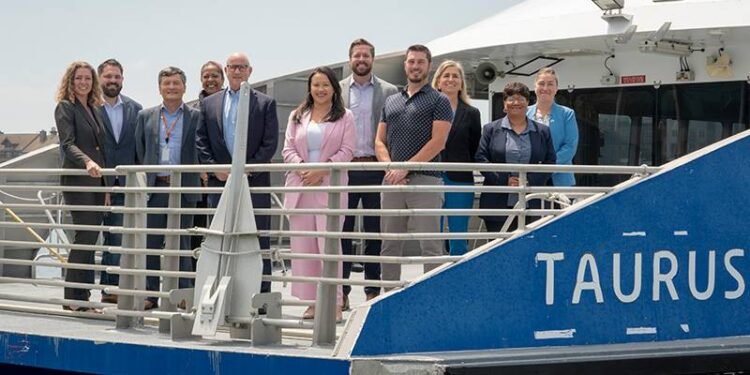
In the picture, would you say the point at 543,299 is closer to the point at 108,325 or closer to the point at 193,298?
the point at 193,298

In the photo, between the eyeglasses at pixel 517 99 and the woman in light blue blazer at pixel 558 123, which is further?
the woman in light blue blazer at pixel 558 123

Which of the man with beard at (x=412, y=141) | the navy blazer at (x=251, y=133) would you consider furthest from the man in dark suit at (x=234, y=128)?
the man with beard at (x=412, y=141)

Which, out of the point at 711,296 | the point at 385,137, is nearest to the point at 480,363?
the point at 711,296

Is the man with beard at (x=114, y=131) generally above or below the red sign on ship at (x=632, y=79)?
below

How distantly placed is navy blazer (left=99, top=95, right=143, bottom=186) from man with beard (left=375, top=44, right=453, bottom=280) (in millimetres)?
1791

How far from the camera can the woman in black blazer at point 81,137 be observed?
6.74 m

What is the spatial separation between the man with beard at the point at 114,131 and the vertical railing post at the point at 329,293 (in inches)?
91.3

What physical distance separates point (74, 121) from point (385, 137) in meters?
1.87

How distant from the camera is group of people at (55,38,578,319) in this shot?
607 cm

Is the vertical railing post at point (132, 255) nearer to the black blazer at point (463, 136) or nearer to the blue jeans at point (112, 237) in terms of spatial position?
the blue jeans at point (112, 237)

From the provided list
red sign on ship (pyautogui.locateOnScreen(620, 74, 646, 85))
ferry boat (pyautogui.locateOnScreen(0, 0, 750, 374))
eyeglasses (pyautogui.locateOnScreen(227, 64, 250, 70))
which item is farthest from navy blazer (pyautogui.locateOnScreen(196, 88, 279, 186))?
red sign on ship (pyautogui.locateOnScreen(620, 74, 646, 85))

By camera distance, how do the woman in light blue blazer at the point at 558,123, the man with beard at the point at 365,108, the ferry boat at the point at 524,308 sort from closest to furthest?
1. the ferry boat at the point at 524,308
2. the man with beard at the point at 365,108
3. the woman in light blue blazer at the point at 558,123

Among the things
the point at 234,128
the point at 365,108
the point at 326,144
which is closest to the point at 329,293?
the point at 326,144

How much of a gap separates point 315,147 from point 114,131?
1.82 m
